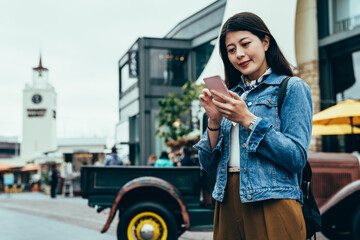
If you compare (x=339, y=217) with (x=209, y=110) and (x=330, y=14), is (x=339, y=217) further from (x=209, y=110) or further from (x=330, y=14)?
(x=330, y=14)

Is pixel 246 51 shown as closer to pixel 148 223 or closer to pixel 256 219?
pixel 256 219

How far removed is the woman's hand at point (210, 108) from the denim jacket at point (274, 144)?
0.11 metres

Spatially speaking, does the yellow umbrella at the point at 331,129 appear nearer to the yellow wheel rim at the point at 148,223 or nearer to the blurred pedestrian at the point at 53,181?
the yellow wheel rim at the point at 148,223

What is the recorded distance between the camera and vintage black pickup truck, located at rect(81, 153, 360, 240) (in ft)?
18.7

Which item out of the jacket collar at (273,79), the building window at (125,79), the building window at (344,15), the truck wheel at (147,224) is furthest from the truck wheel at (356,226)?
the building window at (125,79)

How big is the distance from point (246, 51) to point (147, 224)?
4378mm

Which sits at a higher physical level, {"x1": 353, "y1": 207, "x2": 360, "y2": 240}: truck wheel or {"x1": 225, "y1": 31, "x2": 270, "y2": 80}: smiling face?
{"x1": 225, "y1": 31, "x2": 270, "y2": 80}: smiling face

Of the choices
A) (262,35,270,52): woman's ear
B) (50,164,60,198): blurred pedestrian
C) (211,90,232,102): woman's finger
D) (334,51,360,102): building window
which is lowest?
(50,164,60,198): blurred pedestrian

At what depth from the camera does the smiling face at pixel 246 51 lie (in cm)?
174

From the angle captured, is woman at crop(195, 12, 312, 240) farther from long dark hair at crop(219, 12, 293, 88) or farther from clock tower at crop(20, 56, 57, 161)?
clock tower at crop(20, 56, 57, 161)

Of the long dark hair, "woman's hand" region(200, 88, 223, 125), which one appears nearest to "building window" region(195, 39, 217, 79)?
the long dark hair

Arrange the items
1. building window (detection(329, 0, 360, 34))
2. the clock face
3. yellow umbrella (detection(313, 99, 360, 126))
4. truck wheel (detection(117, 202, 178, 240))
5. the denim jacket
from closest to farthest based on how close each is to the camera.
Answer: the denim jacket → truck wheel (detection(117, 202, 178, 240)) → yellow umbrella (detection(313, 99, 360, 126)) → building window (detection(329, 0, 360, 34)) → the clock face

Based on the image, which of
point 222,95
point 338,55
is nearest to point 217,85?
point 222,95

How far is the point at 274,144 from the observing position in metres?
1.54
